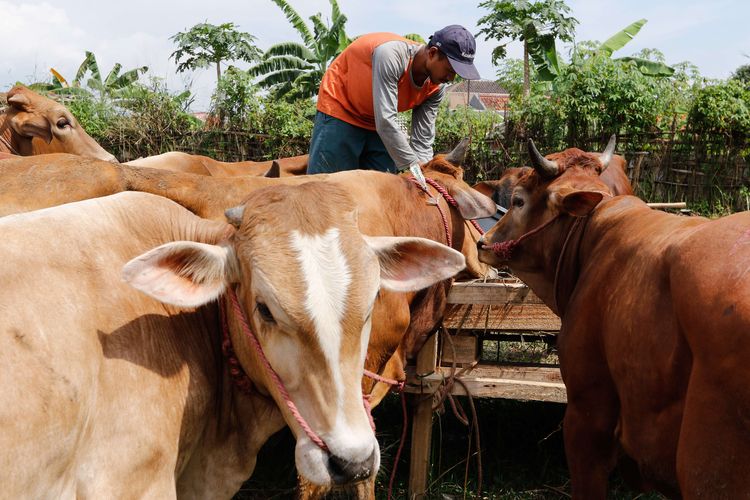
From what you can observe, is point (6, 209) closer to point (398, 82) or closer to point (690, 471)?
point (398, 82)

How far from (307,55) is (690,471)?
2113 cm

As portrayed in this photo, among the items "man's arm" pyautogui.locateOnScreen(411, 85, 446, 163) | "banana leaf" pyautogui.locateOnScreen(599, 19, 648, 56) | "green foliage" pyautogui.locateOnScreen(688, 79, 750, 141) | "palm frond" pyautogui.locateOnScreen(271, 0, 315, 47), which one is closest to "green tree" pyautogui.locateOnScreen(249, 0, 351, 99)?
"palm frond" pyautogui.locateOnScreen(271, 0, 315, 47)

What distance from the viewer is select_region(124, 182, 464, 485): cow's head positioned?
2195 mm

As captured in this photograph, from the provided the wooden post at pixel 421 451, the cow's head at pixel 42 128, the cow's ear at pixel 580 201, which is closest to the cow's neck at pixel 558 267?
the cow's ear at pixel 580 201

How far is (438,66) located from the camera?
15.6 ft

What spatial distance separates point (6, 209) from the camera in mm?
3330

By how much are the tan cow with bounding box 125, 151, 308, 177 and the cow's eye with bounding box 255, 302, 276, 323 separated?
3.97m

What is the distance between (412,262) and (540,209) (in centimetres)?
162

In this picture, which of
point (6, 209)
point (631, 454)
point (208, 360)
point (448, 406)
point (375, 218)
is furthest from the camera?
point (448, 406)

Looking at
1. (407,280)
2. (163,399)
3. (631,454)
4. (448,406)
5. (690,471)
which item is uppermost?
(407,280)

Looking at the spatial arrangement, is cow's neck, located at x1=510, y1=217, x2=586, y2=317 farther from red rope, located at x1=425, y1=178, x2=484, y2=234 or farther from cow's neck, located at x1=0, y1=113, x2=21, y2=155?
cow's neck, located at x1=0, y1=113, x2=21, y2=155

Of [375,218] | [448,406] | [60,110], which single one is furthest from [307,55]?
[375,218]

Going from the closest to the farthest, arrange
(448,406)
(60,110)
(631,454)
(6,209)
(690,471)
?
(690,471)
(631,454)
(6,209)
(448,406)
(60,110)

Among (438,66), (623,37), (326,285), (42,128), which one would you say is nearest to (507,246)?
(438,66)
